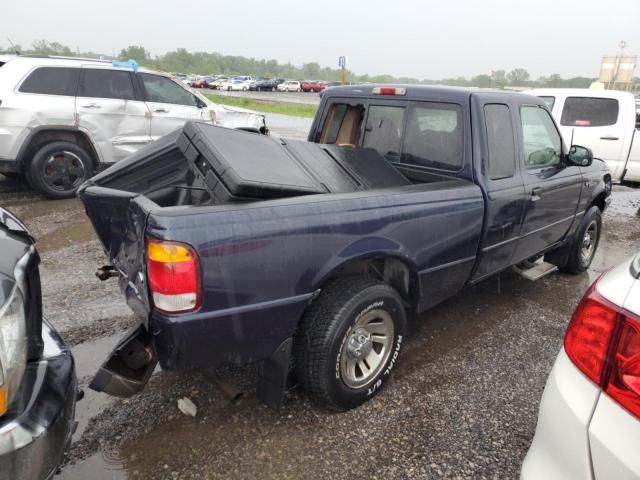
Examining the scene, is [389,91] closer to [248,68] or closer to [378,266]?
[378,266]

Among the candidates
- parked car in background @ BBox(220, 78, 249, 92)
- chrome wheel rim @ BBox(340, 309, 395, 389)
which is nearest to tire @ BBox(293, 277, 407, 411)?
chrome wheel rim @ BBox(340, 309, 395, 389)

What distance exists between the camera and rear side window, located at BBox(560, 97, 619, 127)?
308 inches

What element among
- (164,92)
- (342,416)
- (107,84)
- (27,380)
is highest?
(107,84)

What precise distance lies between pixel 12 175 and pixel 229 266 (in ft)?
24.7

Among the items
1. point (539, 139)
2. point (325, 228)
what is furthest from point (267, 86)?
point (325, 228)

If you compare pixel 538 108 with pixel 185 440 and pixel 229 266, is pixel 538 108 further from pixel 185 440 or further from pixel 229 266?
pixel 185 440

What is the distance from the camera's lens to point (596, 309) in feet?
4.88

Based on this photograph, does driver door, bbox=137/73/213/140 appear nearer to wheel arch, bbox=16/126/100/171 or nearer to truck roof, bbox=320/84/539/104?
wheel arch, bbox=16/126/100/171

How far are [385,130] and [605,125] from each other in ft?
19.3

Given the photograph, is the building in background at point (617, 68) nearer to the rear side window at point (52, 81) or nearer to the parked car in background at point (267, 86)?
the rear side window at point (52, 81)

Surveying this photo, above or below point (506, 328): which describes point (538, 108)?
above

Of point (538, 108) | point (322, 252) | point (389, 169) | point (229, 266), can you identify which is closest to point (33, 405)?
point (229, 266)

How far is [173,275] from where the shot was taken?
79.6 inches

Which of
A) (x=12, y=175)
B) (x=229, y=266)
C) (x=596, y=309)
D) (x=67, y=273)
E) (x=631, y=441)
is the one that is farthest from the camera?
(x=12, y=175)
